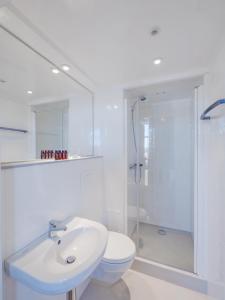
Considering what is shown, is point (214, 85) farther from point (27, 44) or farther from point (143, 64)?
point (27, 44)

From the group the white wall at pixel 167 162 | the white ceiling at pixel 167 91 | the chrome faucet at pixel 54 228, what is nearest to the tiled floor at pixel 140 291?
the chrome faucet at pixel 54 228

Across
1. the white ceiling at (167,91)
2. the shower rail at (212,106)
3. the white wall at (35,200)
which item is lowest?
the white wall at (35,200)

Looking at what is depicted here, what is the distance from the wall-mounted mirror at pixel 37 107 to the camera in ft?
3.75

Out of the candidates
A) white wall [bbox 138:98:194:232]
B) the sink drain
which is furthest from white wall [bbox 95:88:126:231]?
the sink drain

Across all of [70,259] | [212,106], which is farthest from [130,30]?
[70,259]

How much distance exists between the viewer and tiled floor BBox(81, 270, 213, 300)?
150 cm

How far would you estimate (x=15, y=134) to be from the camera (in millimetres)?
1203

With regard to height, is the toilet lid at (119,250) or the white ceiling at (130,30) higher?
the white ceiling at (130,30)

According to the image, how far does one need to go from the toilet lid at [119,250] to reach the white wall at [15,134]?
112 centimetres

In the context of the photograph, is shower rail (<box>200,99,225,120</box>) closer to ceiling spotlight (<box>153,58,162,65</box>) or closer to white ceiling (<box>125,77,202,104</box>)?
white ceiling (<box>125,77,202,104</box>)

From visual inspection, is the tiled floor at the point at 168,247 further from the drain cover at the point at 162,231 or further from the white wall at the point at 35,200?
the white wall at the point at 35,200

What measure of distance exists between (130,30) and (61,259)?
5.49 feet

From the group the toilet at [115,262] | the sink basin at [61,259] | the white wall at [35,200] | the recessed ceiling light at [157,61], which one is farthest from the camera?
the recessed ceiling light at [157,61]

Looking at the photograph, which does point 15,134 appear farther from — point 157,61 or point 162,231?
point 162,231
